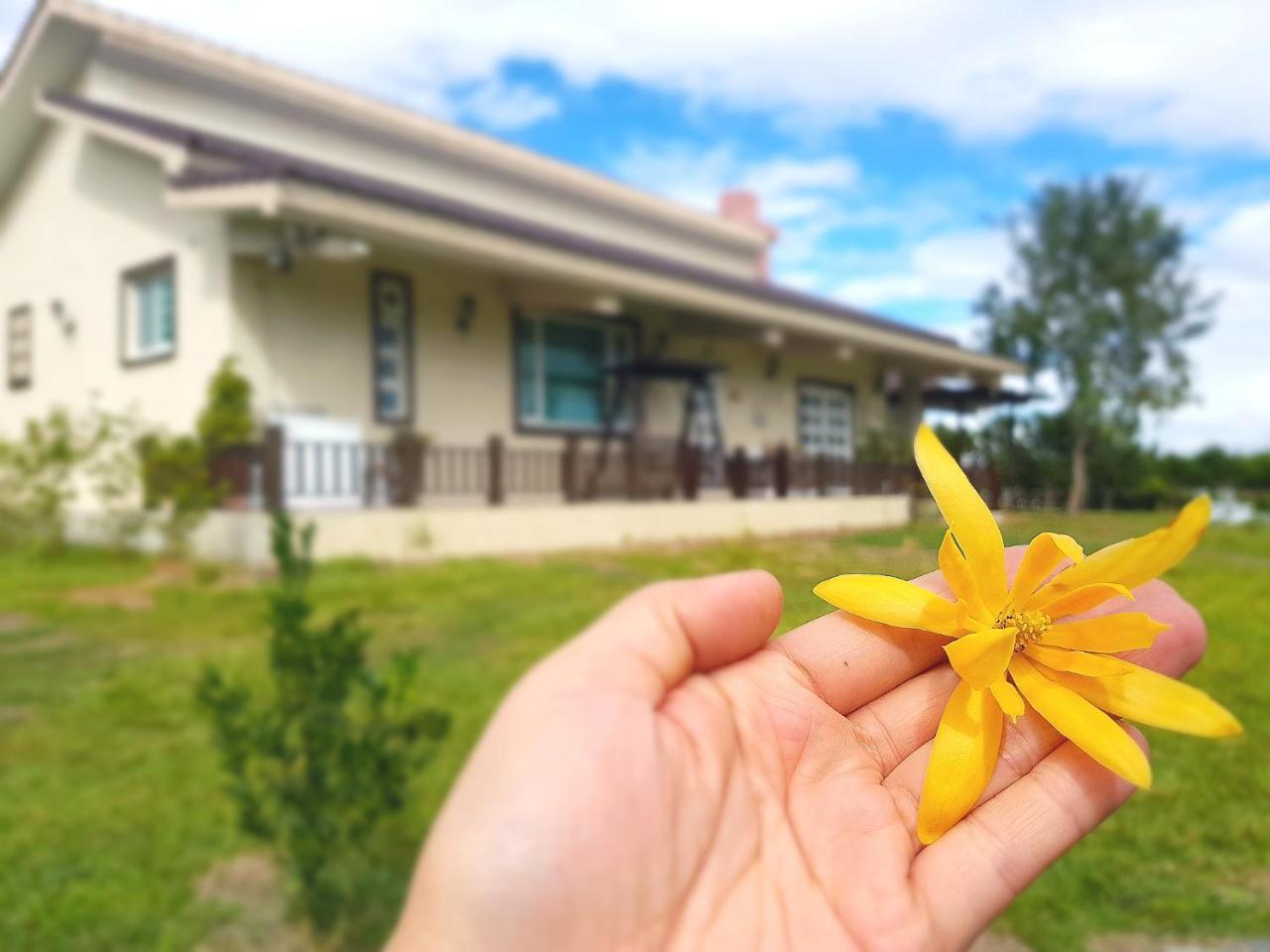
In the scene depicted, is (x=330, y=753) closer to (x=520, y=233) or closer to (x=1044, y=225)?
(x=1044, y=225)

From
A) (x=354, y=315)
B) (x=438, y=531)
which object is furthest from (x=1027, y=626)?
(x=354, y=315)

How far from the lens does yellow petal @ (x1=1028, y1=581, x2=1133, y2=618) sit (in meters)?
0.70

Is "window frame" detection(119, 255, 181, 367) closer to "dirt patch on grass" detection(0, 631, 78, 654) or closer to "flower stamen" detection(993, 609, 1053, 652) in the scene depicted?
"dirt patch on grass" detection(0, 631, 78, 654)

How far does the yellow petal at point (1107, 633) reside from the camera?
2.27 ft

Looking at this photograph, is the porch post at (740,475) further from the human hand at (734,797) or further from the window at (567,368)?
the window at (567,368)

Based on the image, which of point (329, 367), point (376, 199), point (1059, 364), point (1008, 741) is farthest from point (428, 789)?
point (329, 367)

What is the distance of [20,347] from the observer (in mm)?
12883

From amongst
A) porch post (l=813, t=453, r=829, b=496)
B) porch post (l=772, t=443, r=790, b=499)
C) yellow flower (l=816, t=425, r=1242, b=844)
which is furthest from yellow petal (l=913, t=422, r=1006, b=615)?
porch post (l=772, t=443, r=790, b=499)

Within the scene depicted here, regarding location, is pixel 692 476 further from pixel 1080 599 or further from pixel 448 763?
pixel 1080 599

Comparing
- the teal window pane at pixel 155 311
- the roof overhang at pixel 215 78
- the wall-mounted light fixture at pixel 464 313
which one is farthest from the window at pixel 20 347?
the wall-mounted light fixture at pixel 464 313

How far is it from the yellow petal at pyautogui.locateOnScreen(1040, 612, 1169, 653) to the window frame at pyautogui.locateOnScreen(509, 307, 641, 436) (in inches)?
414

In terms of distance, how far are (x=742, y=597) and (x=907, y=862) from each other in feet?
0.97

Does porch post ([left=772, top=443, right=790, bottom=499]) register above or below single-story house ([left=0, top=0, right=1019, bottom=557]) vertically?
below

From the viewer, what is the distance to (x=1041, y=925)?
2293 millimetres
